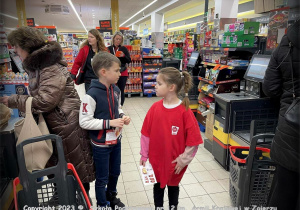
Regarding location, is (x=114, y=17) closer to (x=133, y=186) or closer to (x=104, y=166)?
(x=133, y=186)

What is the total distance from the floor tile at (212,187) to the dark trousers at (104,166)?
3.99 ft

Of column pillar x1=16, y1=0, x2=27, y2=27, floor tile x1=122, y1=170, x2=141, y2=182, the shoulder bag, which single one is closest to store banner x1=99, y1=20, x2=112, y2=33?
column pillar x1=16, y1=0, x2=27, y2=27

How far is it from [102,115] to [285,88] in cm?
163

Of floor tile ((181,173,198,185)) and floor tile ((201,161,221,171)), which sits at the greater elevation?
floor tile ((201,161,221,171))

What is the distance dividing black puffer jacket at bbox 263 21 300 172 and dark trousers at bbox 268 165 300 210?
0.07 meters

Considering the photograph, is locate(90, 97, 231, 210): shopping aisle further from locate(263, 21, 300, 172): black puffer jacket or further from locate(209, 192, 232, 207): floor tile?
locate(263, 21, 300, 172): black puffer jacket

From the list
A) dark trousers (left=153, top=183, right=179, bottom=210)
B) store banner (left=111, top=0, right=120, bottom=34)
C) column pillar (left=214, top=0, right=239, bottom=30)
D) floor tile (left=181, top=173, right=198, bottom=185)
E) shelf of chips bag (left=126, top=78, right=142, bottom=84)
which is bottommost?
floor tile (left=181, top=173, right=198, bottom=185)

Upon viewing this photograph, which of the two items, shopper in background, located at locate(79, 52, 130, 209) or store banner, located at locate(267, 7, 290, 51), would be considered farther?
store banner, located at locate(267, 7, 290, 51)

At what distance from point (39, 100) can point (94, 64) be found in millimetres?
540

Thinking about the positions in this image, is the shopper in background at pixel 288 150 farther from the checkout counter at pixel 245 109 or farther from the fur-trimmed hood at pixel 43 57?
the fur-trimmed hood at pixel 43 57

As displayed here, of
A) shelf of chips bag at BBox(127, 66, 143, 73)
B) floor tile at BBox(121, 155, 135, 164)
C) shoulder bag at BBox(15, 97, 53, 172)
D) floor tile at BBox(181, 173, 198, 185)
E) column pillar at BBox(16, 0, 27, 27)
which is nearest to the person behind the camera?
shoulder bag at BBox(15, 97, 53, 172)

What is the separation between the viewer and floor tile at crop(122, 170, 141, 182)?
292cm

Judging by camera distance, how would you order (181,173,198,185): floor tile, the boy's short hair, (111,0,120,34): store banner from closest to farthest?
the boy's short hair → (181,173,198,185): floor tile → (111,0,120,34): store banner

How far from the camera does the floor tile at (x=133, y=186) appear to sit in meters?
2.68
